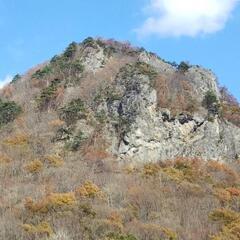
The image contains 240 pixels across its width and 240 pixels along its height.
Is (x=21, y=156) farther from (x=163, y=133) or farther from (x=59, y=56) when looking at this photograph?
(x=59, y=56)

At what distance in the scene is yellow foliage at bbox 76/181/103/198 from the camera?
182 ft

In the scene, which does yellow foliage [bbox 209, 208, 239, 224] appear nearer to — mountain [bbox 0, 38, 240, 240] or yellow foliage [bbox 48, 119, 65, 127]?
mountain [bbox 0, 38, 240, 240]

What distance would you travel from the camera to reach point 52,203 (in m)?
52.2

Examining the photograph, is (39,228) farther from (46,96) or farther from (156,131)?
(46,96)

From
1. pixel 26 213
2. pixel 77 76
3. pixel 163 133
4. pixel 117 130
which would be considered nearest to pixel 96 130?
pixel 117 130

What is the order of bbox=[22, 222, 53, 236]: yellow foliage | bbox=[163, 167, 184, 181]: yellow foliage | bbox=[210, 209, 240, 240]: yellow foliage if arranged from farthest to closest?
bbox=[163, 167, 184, 181]: yellow foliage → bbox=[210, 209, 240, 240]: yellow foliage → bbox=[22, 222, 53, 236]: yellow foliage

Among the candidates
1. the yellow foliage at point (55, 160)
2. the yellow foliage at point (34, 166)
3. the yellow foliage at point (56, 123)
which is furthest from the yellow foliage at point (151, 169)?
the yellow foliage at point (56, 123)

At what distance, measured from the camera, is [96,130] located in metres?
66.6

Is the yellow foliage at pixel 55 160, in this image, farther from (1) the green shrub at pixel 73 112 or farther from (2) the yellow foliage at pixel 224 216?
(2) the yellow foliage at pixel 224 216

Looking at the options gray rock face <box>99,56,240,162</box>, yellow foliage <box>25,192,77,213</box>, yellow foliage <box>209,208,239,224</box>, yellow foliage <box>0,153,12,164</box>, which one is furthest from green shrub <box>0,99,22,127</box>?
yellow foliage <box>209,208,239,224</box>

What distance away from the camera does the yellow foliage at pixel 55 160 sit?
2411 inches

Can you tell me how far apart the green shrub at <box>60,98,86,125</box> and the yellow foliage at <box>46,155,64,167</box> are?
6.20 m

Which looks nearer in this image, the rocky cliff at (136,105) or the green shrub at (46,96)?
the rocky cliff at (136,105)

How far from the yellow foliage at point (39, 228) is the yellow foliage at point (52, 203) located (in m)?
3.26
